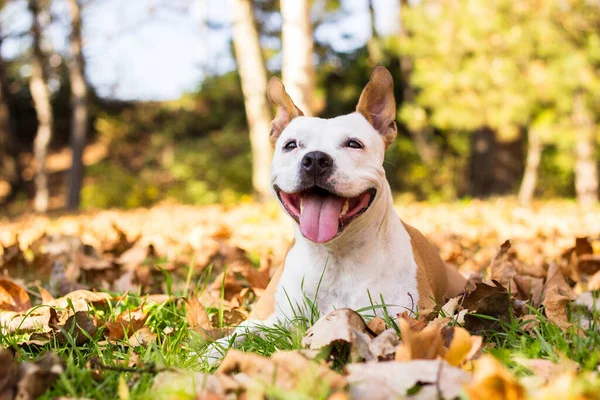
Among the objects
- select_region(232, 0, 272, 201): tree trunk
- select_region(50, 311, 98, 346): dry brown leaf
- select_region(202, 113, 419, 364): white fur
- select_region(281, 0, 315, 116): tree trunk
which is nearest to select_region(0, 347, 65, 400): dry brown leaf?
select_region(50, 311, 98, 346): dry brown leaf

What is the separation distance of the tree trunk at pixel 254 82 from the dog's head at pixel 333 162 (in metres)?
7.01

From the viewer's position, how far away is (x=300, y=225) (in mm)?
2352

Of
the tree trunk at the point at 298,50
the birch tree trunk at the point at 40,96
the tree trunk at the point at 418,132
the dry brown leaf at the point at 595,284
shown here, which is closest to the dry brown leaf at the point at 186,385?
the dry brown leaf at the point at 595,284

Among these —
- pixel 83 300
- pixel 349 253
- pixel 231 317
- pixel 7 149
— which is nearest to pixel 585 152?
pixel 349 253

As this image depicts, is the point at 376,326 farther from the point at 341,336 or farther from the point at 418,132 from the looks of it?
the point at 418,132

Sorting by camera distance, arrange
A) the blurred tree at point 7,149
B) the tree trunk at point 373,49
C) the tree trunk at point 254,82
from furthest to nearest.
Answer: the tree trunk at point 373,49
the blurred tree at point 7,149
the tree trunk at point 254,82

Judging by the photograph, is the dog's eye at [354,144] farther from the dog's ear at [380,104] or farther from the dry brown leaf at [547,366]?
the dry brown leaf at [547,366]

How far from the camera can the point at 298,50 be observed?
7160 mm

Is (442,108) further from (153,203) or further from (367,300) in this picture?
(367,300)

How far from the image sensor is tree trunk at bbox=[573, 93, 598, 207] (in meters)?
9.05

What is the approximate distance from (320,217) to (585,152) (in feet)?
27.9

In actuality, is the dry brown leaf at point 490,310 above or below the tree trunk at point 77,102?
below

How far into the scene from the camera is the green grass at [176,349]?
1607mm

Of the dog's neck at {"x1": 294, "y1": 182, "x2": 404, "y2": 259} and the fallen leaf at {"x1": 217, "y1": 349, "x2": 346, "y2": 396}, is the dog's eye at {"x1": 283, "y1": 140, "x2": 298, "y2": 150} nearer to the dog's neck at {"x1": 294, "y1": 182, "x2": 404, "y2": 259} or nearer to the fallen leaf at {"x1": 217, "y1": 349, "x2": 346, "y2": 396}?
the dog's neck at {"x1": 294, "y1": 182, "x2": 404, "y2": 259}
